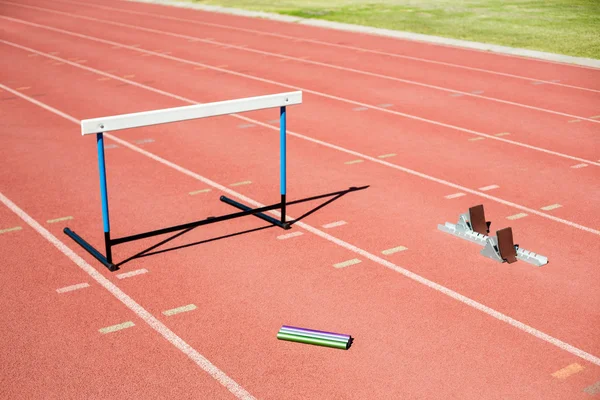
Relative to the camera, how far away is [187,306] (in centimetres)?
634

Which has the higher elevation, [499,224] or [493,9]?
[493,9]

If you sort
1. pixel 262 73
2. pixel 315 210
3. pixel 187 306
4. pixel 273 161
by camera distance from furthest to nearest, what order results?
pixel 262 73, pixel 273 161, pixel 315 210, pixel 187 306

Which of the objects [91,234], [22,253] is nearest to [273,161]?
[91,234]

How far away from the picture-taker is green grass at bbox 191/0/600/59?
69.1ft

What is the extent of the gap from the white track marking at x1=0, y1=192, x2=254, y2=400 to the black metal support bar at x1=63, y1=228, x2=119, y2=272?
0.36ft

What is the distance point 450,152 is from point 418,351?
18.9 ft

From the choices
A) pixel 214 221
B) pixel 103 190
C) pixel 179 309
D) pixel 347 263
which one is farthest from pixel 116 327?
pixel 347 263

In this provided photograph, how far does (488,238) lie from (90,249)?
395cm

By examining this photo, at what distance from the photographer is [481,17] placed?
25484 millimetres

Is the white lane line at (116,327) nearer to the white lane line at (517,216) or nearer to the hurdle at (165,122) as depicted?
the hurdle at (165,122)

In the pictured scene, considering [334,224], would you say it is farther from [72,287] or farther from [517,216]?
[72,287]

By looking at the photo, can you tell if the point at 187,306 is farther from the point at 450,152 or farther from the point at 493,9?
the point at 493,9

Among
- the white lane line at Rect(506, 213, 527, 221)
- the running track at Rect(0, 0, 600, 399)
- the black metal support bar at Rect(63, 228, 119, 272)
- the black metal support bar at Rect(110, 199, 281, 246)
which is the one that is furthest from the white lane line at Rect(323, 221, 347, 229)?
the black metal support bar at Rect(63, 228, 119, 272)

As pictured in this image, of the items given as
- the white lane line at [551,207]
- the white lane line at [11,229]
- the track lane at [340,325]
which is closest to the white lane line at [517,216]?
the white lane line at [551,207]
